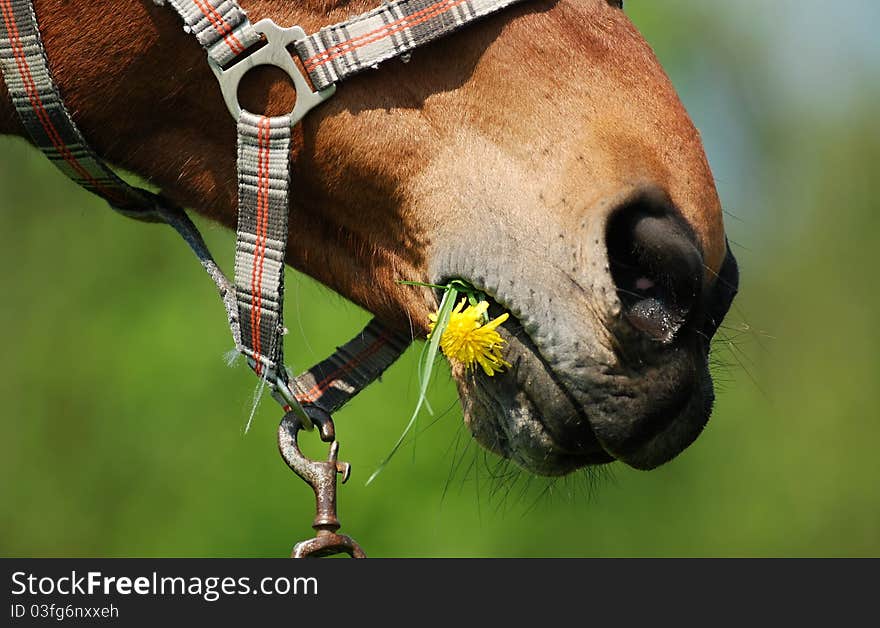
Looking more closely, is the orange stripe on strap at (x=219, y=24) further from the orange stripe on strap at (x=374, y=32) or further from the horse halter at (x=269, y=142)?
the orange stripe on strap at (x=374, y=32)

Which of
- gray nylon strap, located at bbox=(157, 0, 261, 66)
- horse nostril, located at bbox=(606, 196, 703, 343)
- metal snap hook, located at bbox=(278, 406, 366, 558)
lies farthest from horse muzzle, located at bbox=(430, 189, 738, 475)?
gray nylon strap, located at bbox=(157, 0, 261, 66)

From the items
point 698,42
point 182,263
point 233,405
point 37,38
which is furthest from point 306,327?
point 698,42

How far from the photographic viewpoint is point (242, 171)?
2.64m

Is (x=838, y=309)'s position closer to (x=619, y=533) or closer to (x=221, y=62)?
(x=619, y=533)

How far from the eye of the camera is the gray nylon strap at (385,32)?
8.21ft

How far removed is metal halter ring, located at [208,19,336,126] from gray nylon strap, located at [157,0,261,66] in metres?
0.02

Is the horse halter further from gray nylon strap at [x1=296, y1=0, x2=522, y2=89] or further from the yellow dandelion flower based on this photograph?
the yellow dandelion flower

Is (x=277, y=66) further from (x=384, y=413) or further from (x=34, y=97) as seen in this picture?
(x=384, y=413)

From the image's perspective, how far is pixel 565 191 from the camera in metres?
2.41

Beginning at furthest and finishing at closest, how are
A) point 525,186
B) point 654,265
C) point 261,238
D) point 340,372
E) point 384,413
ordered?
point 384,413 → point 340,372 → point 261,238 → point 525,186 → point 654,265

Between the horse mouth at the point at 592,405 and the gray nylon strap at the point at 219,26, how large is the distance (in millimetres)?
824

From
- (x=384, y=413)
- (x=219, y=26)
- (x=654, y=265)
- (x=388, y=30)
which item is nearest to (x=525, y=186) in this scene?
(x=654, y=265)

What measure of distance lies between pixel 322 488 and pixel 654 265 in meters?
0.90

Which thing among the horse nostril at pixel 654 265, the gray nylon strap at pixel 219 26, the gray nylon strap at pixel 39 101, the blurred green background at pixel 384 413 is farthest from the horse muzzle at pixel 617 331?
the blurred green background at pixel 384 413
